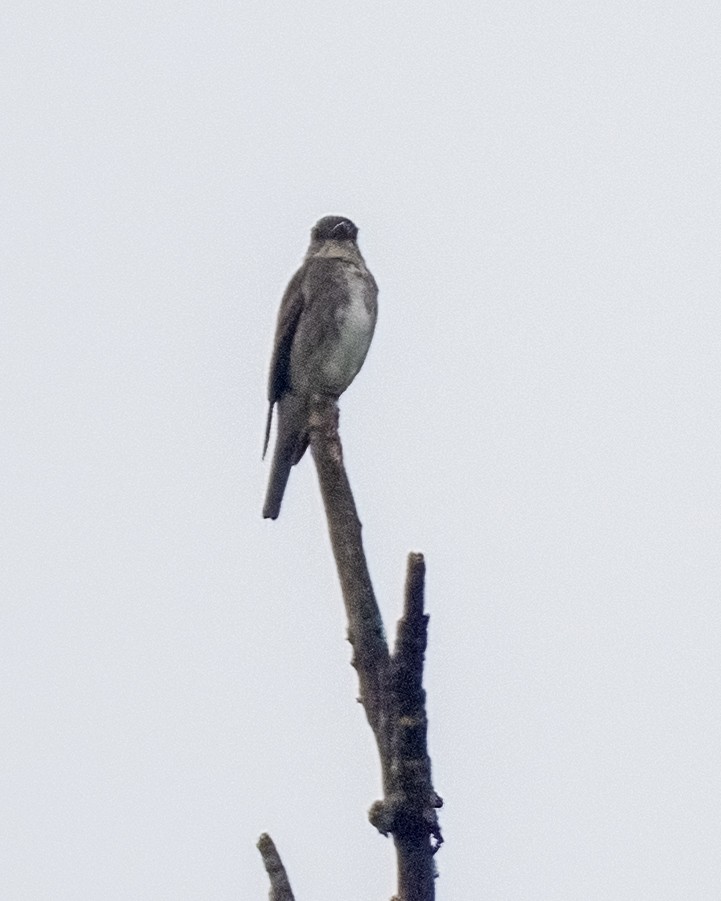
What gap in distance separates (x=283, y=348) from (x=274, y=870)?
223 inches

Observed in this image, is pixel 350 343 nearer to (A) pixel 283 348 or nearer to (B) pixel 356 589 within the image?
(A) pixel 283 348

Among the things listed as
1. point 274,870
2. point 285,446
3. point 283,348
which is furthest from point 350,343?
point 274,870

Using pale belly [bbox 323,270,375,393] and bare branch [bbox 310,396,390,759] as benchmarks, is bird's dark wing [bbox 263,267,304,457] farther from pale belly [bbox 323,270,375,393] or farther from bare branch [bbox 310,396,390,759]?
bare branch [bbox 310,396,390,759]

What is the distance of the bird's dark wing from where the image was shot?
892cm

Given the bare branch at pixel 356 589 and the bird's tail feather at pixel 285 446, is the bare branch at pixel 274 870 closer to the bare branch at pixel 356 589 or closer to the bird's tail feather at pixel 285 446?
the bare branch at pixel 356 589

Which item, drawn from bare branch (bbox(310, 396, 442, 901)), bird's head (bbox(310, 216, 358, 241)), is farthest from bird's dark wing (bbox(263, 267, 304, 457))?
bare branch (bbox(310, 396, 442, 901))

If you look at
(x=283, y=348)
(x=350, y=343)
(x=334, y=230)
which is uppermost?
(x=334, y=230)

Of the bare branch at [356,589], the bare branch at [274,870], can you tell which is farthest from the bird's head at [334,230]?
the bare branch at [274,870]

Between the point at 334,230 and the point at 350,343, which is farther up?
the point at 334,230

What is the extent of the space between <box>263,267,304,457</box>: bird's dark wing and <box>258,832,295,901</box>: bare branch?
538cm

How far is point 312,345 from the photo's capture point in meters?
8.72

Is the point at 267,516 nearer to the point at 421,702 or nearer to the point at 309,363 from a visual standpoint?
the point at 309,363

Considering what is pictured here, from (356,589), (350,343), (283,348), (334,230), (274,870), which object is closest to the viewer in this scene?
(274,870)

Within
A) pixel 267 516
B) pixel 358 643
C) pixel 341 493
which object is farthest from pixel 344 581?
pixel 267 516
